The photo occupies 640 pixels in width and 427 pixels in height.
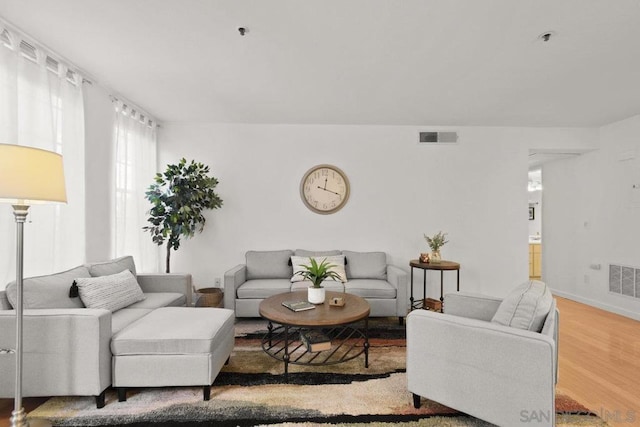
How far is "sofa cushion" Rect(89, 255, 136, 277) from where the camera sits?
254cm

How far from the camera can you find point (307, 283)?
3408 mm

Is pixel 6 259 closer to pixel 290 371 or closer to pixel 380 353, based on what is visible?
pixel 290 371

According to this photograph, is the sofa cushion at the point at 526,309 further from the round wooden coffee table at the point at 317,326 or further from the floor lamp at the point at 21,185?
the floor lamp at the point at 21,185

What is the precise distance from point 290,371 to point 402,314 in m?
1.51

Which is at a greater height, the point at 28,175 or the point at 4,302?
the point at 28,175

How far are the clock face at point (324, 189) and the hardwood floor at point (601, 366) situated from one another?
9.42 ft

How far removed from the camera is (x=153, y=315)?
2.21 m

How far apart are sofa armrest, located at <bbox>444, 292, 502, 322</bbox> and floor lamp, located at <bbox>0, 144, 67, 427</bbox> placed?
270 centimetres

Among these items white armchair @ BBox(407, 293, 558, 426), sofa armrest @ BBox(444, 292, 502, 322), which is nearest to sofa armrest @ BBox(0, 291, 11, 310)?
white armchair @ BBox(407, 293, 558, 426)

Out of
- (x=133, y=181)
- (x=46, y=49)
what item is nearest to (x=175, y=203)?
(x=133, y=181)

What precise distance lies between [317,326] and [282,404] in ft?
1.73

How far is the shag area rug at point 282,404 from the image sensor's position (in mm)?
1735

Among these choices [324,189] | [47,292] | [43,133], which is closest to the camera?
[47,292]

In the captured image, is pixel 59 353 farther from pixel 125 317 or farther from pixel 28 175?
pixel 28 175
